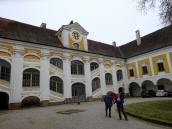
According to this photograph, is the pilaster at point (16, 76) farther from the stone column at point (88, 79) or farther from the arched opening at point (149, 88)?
the arched opening at point (149, 88)

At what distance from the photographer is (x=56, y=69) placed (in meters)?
22.6

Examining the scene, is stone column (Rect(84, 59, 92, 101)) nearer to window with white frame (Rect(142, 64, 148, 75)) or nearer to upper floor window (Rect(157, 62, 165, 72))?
window with white frame (Rect(142, 64, 148, 75))

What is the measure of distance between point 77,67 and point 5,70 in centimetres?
1086

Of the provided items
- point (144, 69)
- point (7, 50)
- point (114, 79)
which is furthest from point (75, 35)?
point (144, 69)

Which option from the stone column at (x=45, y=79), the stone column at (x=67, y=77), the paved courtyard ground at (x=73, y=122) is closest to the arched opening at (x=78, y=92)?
the stone column at (x=67, y=77)

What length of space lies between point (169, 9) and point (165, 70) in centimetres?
1672

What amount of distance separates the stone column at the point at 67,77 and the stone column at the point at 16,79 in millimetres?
6430

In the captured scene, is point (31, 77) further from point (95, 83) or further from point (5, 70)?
point (95, 83)

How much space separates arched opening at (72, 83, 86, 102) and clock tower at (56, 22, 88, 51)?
6492 millimetres

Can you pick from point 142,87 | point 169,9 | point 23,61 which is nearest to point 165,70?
point 142,87

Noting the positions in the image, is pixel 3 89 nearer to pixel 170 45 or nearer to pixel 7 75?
pixel 7 75

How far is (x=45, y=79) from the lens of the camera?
21094 mm

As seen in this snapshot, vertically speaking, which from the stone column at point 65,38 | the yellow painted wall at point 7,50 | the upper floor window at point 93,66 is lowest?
the upper floor window at point 93,66

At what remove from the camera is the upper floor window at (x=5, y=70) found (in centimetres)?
1812
